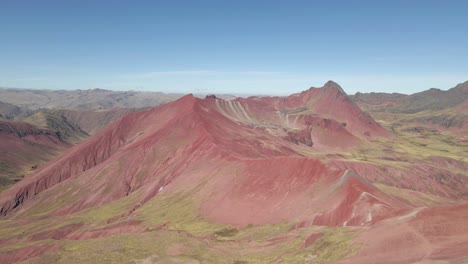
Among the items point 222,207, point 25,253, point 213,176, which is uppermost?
point 213,176

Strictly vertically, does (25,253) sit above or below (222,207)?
below

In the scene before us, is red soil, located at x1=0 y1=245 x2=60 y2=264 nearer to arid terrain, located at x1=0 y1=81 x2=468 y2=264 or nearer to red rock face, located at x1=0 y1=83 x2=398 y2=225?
arid terrain, located at x1=0 y1=81 x2=468 y2=264

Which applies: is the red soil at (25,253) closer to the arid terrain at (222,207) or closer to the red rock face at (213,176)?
the arid terrain at (222,207)

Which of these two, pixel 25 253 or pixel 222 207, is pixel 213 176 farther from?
pixel 25 253

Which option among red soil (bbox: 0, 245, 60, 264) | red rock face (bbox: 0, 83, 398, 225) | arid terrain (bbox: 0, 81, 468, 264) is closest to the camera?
arid terrain (bbox: 0, 81, 468, 264)

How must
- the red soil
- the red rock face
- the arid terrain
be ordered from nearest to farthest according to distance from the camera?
1. the arid terrain
2. the red soil
3. the red rock face

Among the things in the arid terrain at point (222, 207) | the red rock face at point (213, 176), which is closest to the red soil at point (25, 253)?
the arid terrain at point (222, 207)

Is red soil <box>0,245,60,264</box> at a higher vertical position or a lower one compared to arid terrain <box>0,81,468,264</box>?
lower

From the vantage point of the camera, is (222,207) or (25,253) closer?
(25,253)

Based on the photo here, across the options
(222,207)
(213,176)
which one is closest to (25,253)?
(222,207)

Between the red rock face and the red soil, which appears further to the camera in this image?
the red rock face

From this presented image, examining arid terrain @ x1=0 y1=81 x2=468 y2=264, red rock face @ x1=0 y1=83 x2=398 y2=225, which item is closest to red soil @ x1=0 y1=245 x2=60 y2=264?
arid terrain @ x1=0 y1=81 x2=468 y2=264
